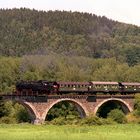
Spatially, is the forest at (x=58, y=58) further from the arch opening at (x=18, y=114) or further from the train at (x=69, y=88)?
the train at (x=69, y=88)

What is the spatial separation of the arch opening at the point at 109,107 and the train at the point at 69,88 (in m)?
1.84

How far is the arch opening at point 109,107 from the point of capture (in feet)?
279

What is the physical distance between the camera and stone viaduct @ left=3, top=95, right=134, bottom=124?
7409 centimetres

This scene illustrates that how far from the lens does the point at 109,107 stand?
86.8 m

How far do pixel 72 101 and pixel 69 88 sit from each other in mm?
2040

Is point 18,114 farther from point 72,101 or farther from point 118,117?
point 118,117

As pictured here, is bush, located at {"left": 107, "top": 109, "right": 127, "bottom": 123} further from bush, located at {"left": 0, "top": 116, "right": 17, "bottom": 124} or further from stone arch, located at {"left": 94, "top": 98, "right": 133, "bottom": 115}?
bush, located at {"left": 0, "top": 116, "right": 17, "bottom": 124}

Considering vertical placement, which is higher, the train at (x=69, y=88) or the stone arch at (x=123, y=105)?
the train at (x=69, y=88)

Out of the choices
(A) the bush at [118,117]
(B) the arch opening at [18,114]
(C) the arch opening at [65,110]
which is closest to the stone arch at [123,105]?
(C) the arch opening at [65,110]

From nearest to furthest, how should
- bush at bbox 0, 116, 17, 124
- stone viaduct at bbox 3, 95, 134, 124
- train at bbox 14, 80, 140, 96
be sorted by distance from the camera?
bush at bbox 0, 116, 17, 124
stone viaduct at bbox 3, 95, 134, 124
train at bbox 14, 80, 140, 96

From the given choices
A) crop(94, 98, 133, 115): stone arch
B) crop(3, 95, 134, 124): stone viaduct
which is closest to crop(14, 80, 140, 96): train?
crop(3, 95, 134, 124): stone viaduct

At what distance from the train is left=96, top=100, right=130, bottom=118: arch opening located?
6.04 ft

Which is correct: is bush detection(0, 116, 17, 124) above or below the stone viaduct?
below

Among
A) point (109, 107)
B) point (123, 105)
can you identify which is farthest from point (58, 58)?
point (123, 105)
